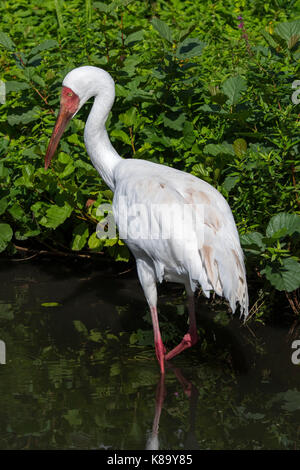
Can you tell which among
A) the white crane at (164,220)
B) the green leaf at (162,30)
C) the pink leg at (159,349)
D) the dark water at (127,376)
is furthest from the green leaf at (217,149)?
the pink leg at (159,349)

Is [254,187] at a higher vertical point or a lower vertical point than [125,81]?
lower

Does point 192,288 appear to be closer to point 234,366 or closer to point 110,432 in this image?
point 234,366

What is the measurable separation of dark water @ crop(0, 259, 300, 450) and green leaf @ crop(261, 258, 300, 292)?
49cm

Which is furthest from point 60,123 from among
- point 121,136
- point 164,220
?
point 164,220

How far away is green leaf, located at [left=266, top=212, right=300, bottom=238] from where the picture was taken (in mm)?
5219

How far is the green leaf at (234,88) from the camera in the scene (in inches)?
232

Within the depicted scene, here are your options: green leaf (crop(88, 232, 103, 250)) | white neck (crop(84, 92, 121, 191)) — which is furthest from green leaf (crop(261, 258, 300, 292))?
green leaf (crop(88, 232, 103, 250))

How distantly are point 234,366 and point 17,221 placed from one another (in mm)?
2633

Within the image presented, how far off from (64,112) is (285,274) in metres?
2.05

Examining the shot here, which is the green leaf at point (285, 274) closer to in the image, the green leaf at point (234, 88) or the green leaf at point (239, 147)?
the green leaf at point (239, 147)

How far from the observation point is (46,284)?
6496 mm

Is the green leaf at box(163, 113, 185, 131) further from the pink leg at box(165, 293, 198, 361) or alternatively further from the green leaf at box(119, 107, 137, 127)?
the pink leg at box(165, 293, 198, 361)
